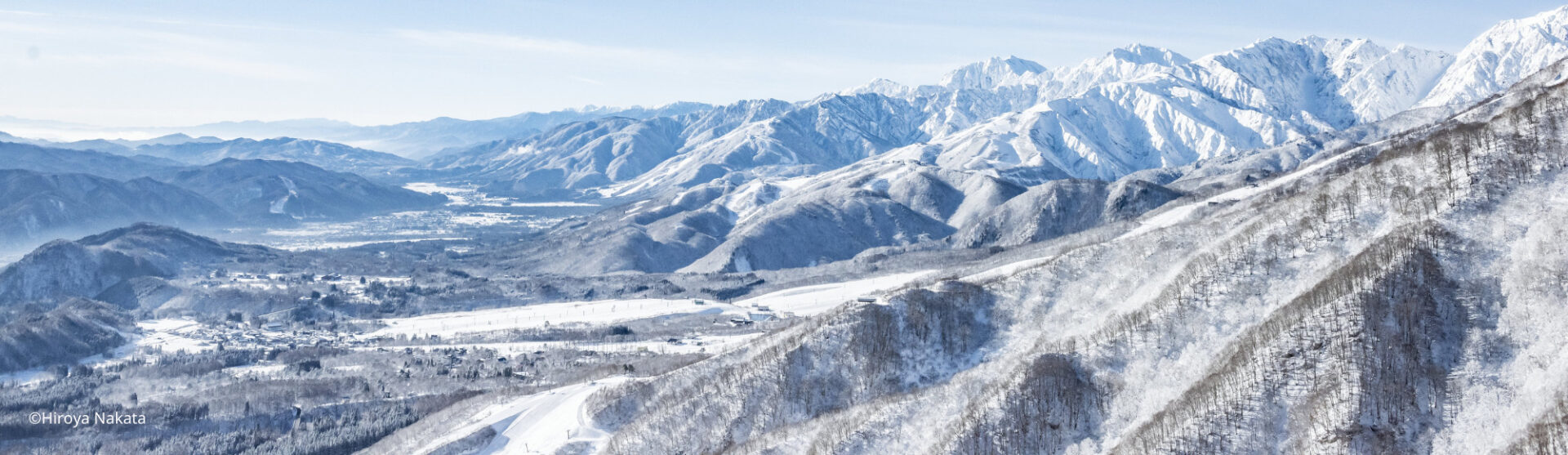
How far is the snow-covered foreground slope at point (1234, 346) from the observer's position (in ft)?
213

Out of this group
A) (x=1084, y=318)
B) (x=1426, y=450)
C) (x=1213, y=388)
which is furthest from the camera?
(x=1084, y=318)

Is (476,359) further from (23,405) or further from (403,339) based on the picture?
(23,405)

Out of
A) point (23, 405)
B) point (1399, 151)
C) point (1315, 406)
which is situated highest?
point (1399, 151)

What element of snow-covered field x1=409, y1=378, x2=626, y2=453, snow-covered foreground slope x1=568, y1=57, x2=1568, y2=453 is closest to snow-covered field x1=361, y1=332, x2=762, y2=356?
snow-covered field x1=409, y1=378, x2=626, y2=453

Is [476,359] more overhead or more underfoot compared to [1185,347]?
more underfoot

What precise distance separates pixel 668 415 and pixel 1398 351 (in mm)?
57004

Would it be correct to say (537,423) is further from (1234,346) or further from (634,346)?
(1234,346)

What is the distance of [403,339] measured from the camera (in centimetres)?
18338

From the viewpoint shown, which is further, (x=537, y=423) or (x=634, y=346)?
(x=634, y=346)

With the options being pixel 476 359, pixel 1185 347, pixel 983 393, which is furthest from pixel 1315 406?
pixel 476 359

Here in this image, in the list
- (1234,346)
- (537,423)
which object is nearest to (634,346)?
(537,423)

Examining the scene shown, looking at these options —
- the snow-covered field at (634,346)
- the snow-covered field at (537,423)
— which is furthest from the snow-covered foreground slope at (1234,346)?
the snow-covered field at (634,346)

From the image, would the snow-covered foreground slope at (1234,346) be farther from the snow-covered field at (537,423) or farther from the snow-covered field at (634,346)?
the snow-covered field at (634,346)

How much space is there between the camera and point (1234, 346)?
7531 centimetres
